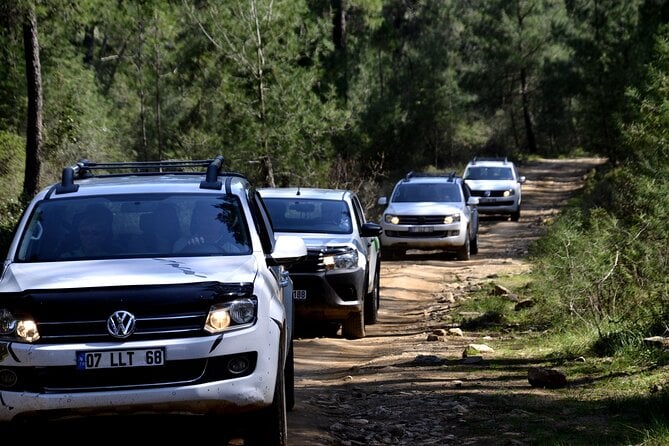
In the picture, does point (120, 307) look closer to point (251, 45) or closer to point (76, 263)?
point (76, 263)

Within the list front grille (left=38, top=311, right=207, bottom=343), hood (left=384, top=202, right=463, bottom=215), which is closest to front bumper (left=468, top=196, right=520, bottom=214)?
hood (left=384, top=202, right=463, bottom=215)

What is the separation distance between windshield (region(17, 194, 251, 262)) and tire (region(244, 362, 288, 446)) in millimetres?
973

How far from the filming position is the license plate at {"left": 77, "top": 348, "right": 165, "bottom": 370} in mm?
5848

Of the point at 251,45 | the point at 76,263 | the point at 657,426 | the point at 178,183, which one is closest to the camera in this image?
the point at 76,263

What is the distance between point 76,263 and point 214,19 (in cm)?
2178

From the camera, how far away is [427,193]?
23.7 m

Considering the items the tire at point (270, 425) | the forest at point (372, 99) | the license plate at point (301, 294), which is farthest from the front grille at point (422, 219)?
the tire at point (270, 425)

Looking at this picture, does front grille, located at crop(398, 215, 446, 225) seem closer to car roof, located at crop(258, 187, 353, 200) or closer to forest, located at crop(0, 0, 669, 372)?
forest, located at crop(0, 0, 669, 372)

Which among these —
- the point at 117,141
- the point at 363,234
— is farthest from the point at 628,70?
the point at 363,234

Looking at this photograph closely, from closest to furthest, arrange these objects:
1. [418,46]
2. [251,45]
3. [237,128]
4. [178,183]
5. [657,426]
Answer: [657,426], [178,183], [251,45], [237,128], [418,46]

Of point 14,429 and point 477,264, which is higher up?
point 14,429

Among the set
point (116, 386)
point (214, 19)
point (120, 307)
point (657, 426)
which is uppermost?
point (214, 19)

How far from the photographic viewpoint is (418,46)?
54.7 m

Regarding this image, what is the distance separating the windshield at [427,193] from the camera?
23562 millimetres
